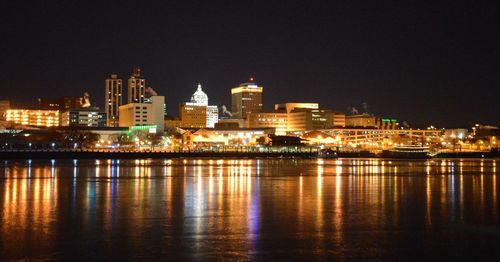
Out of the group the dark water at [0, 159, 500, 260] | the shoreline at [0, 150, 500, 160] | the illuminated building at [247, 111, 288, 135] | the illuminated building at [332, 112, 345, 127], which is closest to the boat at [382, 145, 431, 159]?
the shoreline at [0, 150, 500, 160]

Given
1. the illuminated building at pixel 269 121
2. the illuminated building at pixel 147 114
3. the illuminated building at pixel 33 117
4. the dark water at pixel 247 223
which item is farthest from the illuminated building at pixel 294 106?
the dark water at pixel 247 223

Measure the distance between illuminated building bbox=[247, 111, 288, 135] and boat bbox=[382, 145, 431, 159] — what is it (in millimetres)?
65201

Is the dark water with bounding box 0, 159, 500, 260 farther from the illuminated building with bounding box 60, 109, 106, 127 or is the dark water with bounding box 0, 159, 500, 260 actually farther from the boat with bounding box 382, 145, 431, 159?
the illuminated building with bounding box 60, 109, 106, 127

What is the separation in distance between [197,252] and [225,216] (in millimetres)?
5364

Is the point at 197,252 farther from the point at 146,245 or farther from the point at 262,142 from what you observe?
the point at 262,142

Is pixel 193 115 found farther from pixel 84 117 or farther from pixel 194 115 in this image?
pixel 84 117

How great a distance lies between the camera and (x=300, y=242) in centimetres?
1420

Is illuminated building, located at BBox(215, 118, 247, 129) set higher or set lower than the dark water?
higher

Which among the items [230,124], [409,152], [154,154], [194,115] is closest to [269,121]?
[230,124]

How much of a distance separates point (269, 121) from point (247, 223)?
505 feet

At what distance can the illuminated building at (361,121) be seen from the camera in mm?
180625

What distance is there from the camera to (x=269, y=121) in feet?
A: 560

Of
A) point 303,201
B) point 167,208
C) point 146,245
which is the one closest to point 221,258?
point 146,245

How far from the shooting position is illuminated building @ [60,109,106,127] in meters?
166
